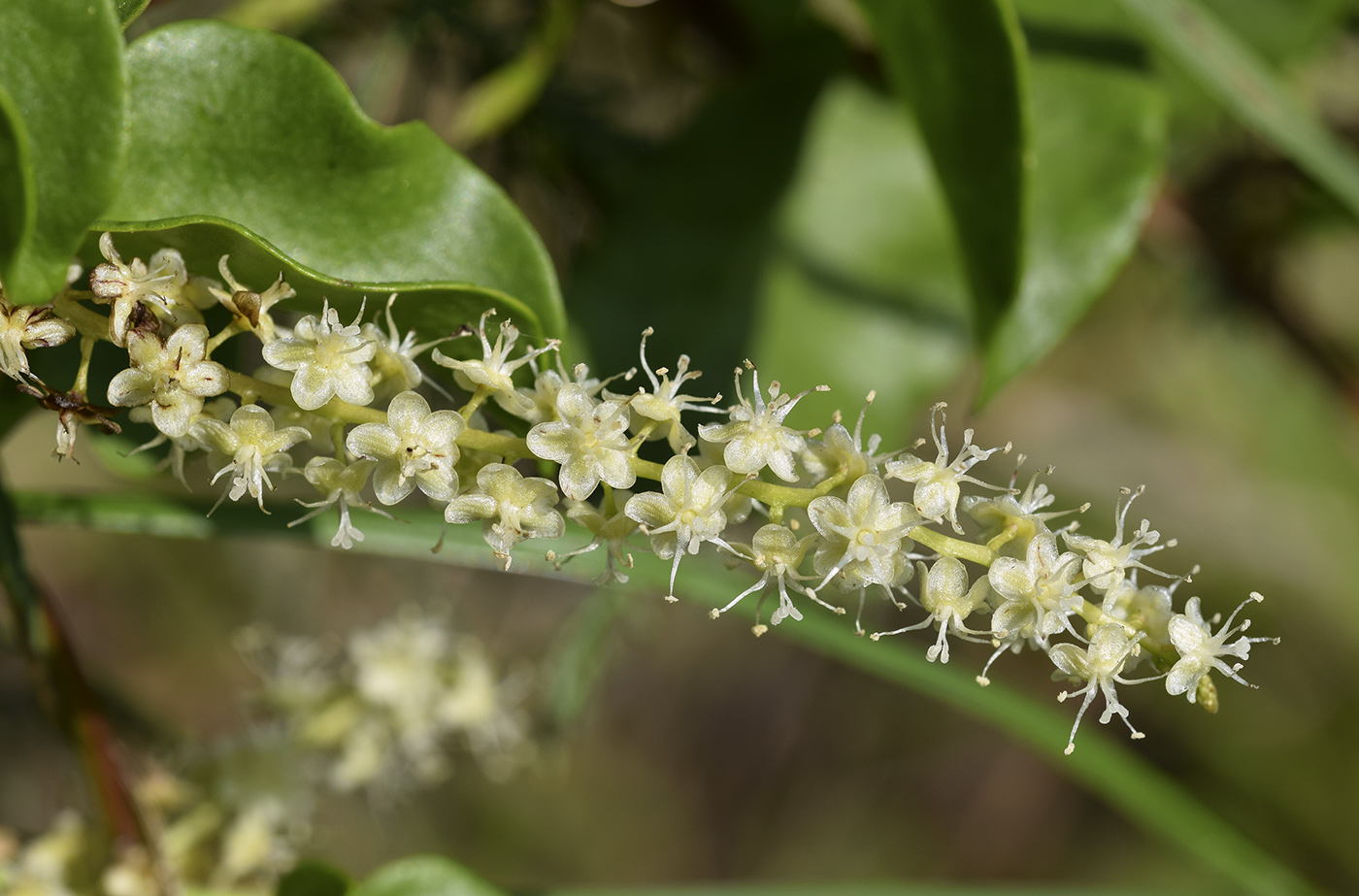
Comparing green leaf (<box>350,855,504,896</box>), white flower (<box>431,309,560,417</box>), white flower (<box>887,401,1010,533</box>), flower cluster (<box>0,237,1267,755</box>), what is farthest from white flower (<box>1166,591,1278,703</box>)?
green leaf (<box>350,855,504,896</box>)

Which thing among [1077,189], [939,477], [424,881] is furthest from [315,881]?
[1077,189]

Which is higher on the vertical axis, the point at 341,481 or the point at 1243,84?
the point at 1243,84

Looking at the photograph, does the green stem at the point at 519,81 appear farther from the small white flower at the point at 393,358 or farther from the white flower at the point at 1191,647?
the white flower at the point at 1191,647

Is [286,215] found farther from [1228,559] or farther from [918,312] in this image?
[1228,559]

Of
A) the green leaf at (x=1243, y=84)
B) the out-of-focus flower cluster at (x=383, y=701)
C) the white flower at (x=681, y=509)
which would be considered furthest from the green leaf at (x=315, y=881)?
the green leaf at (x=1243, y=84)

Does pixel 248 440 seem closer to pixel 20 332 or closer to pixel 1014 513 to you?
pixel 20 332

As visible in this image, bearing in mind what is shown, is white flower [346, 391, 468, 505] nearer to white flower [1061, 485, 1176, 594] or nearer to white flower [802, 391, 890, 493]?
white flower [802, 391, 890, 493]

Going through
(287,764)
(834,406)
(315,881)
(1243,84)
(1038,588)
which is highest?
(1243,84)
